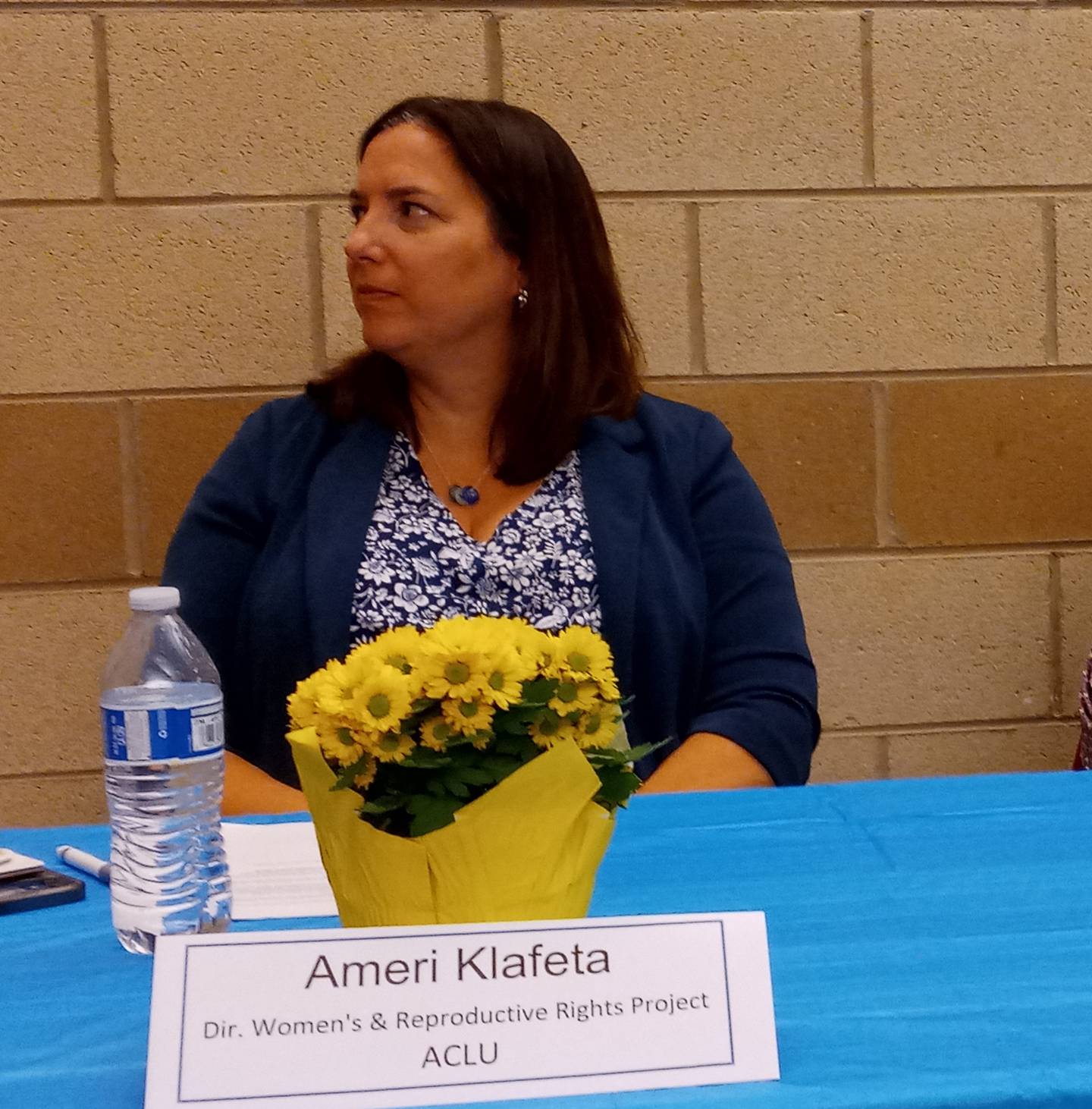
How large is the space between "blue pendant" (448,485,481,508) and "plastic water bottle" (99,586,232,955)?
728 millimetres

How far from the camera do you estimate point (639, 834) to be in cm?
101

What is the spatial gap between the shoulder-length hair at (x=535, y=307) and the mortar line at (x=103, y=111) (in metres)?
0.52

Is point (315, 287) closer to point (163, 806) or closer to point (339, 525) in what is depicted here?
point (339, 525)

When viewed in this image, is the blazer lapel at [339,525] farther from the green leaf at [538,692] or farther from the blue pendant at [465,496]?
the green leaf at [538,692]

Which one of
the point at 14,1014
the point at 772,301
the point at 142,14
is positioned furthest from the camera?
the point at 772,301

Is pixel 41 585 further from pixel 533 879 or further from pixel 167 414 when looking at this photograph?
pixel 533 879

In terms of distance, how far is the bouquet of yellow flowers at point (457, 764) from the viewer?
2.10 feet

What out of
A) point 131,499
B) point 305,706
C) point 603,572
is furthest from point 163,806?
point 131,499

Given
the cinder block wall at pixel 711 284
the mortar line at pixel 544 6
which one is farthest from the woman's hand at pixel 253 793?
the mortar line at pixel 544 6

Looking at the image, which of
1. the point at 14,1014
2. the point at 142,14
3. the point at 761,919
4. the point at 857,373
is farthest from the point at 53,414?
the point at 761,919

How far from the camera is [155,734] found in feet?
2.60

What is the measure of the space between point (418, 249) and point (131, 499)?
2.43 feet

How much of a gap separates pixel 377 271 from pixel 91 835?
2.76 feet

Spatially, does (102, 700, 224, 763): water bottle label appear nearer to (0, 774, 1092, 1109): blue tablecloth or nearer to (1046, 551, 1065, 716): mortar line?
(0, 774, 1092, 1109): blue tablecloth
